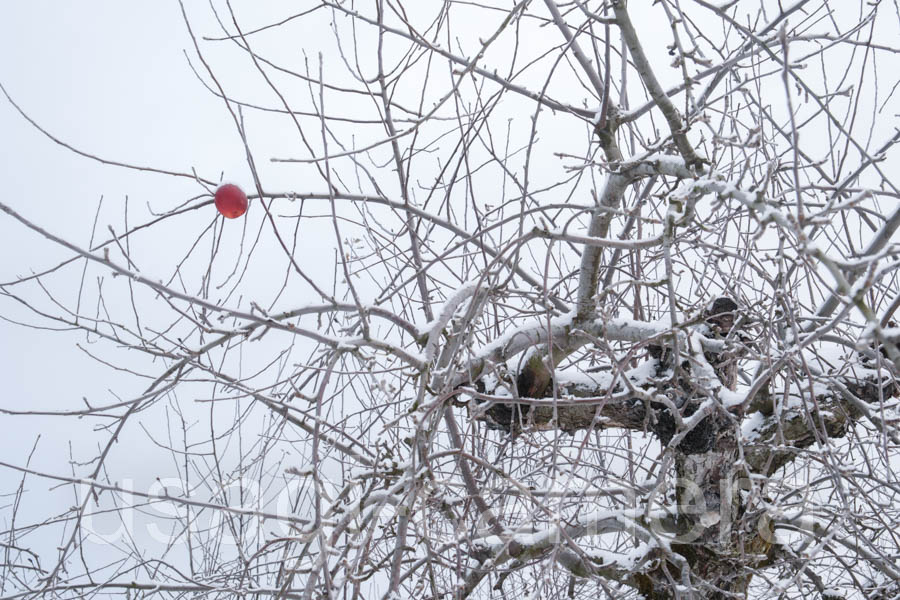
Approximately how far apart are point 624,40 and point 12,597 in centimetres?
263

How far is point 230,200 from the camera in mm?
1817

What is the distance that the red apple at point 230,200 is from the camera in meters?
1.81

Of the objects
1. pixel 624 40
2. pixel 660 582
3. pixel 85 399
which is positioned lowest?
pixel 660 582

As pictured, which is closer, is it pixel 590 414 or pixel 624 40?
pixel 624 40

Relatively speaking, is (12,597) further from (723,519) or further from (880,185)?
(880,185)

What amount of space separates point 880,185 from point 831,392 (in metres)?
0.91

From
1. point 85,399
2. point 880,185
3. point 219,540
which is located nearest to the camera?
point 85,399

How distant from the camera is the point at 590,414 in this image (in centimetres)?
273

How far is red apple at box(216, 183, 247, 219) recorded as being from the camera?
181 centimetres

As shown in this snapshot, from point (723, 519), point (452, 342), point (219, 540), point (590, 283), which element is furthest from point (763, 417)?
point (219, 540)

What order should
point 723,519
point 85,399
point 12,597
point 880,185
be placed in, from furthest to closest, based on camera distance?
1. point 723,519
2. point 880,185
3. point 12,597
4. point 85,399

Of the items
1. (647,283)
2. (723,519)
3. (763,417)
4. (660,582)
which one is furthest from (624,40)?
(660,582)

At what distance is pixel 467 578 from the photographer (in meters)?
2.79

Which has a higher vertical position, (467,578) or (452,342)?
(452,342)
